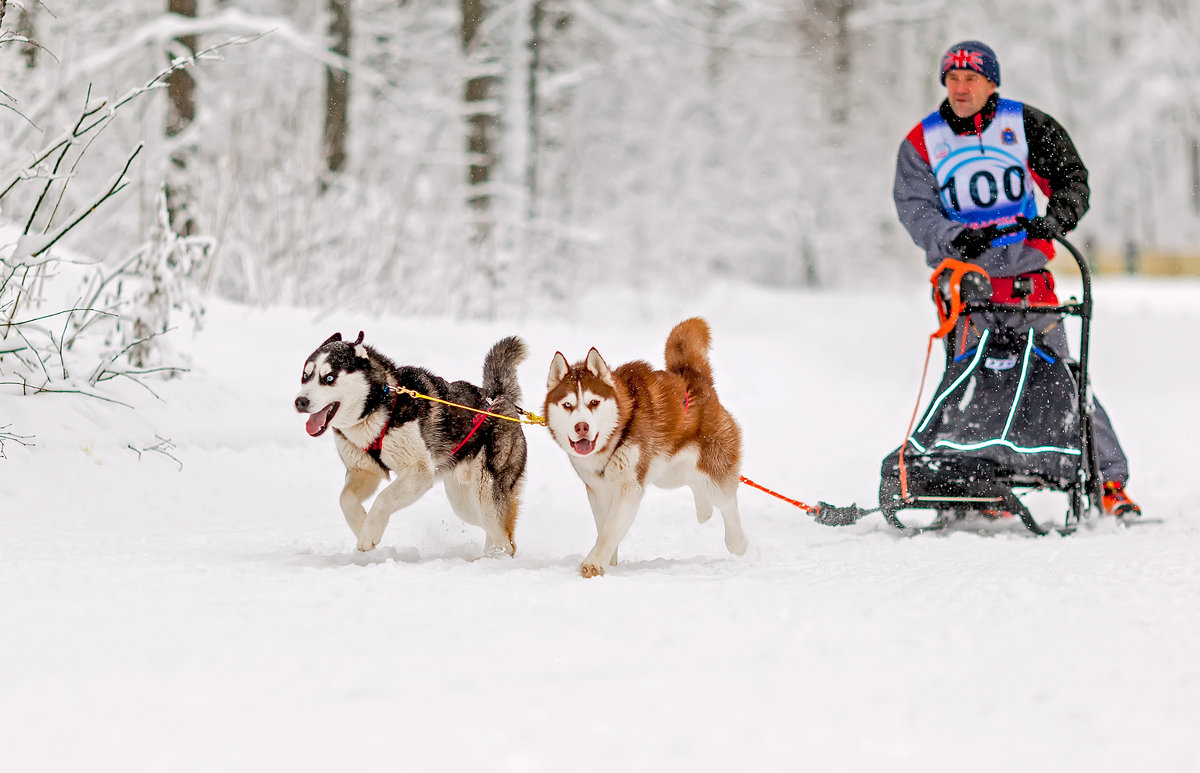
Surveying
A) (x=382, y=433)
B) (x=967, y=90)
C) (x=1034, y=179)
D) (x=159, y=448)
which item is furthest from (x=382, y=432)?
(x=1034, y=179)

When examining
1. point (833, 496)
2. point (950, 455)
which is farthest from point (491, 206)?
point (950, 455)

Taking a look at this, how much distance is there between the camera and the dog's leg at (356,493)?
153 inches

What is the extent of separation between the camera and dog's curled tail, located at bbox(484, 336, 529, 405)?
4.21 metres

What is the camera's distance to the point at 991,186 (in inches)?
197

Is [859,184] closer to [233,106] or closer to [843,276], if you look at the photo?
[843,276]

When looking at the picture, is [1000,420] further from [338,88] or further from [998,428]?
[338,88]

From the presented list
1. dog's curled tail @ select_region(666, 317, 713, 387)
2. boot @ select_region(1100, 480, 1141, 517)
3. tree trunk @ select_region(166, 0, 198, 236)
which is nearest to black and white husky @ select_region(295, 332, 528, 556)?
dog's curled tail @ select_region(666, 317, 713, 387)

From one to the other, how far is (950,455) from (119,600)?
10.3 ft

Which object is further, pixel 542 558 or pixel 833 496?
pixel 833 496

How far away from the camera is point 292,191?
907cm

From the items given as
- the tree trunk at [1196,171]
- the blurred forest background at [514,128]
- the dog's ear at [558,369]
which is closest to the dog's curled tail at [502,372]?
the dog's ear at [558,369]

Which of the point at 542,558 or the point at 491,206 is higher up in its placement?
the point at 491,206

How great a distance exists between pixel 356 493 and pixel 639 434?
99 centimetres

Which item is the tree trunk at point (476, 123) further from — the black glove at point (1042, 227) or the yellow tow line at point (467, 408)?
the yellow tow line at point (467, 408)
